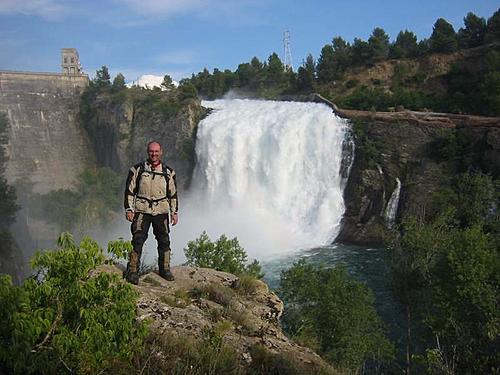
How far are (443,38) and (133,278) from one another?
35.8 meters

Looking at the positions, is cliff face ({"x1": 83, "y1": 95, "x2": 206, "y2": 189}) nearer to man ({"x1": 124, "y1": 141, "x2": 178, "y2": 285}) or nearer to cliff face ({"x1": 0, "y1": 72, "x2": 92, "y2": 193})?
cliff face ({"x1": 0, "y1": 72, "x2": 92, "y2": 193})

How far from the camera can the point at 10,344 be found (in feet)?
9.78

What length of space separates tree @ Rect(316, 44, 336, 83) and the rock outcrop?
36815 mm

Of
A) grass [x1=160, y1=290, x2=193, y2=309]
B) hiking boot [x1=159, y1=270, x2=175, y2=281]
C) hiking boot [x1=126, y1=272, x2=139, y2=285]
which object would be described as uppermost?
hiking boot [x1=126, y1=272, x2=139, y2=285]

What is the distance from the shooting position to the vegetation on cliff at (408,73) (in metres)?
30.1

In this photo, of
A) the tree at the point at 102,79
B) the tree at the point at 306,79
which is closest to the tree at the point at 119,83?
the tree at the point at 102,79

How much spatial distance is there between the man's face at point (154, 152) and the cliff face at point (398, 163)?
19.3m

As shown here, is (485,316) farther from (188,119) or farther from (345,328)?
(188,119)

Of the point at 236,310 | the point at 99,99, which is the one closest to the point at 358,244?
the point at 236,310

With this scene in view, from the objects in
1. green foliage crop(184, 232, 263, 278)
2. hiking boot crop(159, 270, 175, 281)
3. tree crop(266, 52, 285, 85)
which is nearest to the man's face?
hiking boot crop(159, 270, 175, 281)

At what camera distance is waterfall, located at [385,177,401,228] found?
24328 millimetres

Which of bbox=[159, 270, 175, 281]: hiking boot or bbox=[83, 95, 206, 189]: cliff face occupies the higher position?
bbox=[83, 95, 206, 189]: cliff face

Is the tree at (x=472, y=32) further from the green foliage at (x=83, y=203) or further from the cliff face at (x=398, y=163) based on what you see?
the green foliage at (x=83, y=203)

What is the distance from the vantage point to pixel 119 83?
44.3 m
